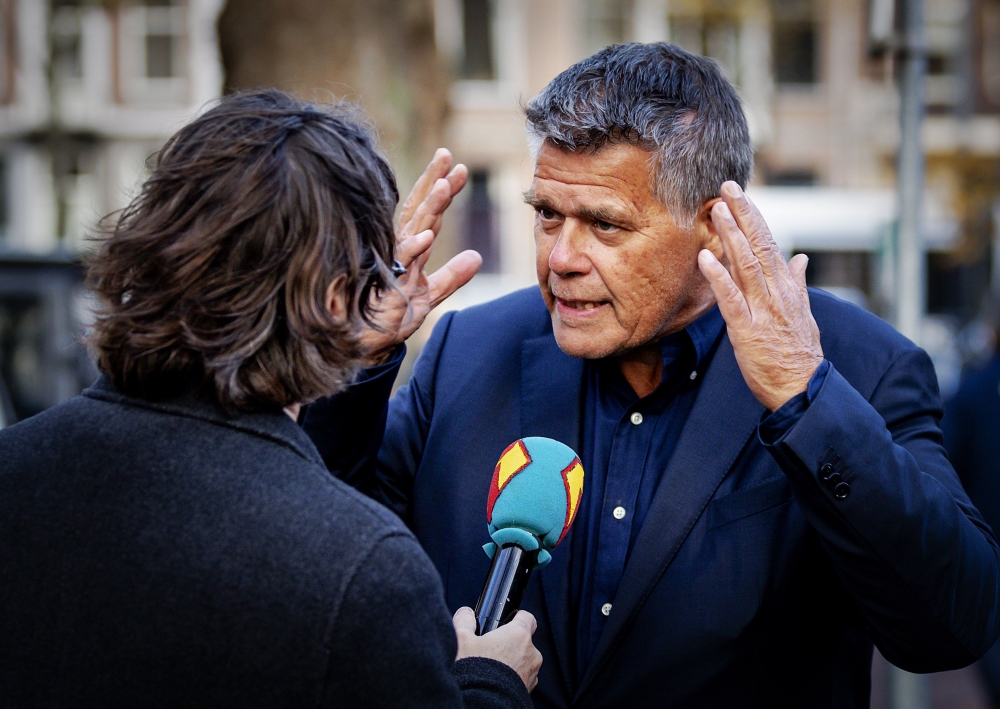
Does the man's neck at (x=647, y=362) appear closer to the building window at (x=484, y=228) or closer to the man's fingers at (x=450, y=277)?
the man's fingers at (x=450, y=277)

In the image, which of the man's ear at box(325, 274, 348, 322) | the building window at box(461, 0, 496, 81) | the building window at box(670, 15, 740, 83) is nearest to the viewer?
the man's ear at box(325, 274, 348, 322)

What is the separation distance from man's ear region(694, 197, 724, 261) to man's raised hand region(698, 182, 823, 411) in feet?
1.20

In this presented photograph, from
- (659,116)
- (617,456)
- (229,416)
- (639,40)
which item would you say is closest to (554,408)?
(617,456)

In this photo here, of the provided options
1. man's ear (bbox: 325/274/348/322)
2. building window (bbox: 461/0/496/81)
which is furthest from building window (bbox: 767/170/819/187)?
man's ear (bbox: 325/274/348/322)

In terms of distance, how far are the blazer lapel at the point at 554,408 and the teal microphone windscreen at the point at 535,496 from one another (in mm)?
280

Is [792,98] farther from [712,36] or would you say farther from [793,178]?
[712,36]

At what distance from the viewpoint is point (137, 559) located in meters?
1.29

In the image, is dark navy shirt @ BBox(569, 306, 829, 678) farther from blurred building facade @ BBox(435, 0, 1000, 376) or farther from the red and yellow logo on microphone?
blurred building facade @ BBox(435, 0, 1000, 376)

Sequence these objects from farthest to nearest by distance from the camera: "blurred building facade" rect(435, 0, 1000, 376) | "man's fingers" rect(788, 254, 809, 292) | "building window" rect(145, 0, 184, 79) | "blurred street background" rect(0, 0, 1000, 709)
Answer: "building window" rect(145, 0, 184, 79) → "blurred building facade" rect(435, 0, 1000, 376) → "blurred street background" rect(0, 0, 1000, 709) → "man's fingers" rect(788, 254, 809, 292)

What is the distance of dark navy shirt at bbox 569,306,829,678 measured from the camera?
2.06 meters

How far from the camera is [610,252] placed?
7.07ft

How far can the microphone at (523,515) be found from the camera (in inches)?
64.9

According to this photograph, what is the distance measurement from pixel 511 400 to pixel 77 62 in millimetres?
20733

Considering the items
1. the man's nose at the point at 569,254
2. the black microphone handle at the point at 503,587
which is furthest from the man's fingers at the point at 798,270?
the black microphone handle at the point at 503,587
